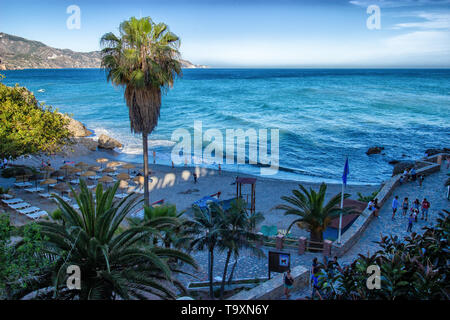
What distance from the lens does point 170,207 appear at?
42.2 ft

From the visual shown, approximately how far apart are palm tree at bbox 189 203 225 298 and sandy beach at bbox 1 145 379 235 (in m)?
9.67

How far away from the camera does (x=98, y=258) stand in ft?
20.7

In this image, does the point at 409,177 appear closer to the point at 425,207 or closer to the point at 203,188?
the point at 425,207

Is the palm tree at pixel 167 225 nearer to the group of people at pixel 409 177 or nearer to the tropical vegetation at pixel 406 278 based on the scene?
the tropical vegetation at pixel 406 278

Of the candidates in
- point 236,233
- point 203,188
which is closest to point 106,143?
point 203,188

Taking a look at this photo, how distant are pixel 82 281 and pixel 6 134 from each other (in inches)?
614

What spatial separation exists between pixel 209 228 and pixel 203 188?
17332 millimetres

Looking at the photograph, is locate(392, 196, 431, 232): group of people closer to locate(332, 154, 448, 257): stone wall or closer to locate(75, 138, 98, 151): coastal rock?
locate(332, 154, 448, 257): stone wall

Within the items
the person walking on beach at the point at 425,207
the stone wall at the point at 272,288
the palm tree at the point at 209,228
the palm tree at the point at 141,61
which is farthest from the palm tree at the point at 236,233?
the person walking on beach at the point at 425,207

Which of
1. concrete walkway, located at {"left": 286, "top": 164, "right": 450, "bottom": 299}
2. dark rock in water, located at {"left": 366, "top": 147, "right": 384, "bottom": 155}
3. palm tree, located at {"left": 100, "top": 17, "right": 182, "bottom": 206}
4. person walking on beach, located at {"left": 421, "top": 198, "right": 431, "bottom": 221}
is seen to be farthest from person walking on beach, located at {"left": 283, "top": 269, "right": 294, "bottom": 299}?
dark rock in water, located at {"left": 366, "top": 147, "right": 384, "bottom": 155}

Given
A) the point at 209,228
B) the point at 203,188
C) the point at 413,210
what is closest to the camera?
the point at 209,228

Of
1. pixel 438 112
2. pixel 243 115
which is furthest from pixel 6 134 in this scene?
pixel 438 112

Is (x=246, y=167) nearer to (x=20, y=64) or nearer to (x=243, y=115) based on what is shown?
(x=243, y=115)

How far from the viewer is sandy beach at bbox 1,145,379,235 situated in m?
22.1
